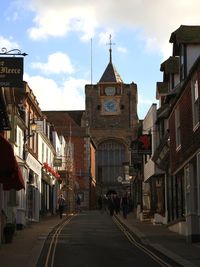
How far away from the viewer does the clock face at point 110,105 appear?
98.0 metres

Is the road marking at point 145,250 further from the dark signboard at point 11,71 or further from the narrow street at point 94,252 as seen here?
the dark signboard at point 11,71

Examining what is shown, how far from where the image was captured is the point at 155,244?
67.4 feet

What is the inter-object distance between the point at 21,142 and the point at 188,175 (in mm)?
13987

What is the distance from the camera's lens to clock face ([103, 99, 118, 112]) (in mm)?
98000

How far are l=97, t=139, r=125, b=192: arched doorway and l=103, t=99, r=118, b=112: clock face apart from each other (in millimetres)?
5819

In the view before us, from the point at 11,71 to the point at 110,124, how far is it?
3138 inches

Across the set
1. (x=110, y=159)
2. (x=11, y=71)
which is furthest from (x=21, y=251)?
(x=110, y=159)

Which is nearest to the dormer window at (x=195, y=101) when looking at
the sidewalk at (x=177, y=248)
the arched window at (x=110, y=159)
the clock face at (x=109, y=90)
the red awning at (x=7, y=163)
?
the sidewalk at (x=177, y=248)

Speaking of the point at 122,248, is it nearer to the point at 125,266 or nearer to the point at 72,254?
the point at 72,254

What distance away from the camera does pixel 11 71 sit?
1705 cm

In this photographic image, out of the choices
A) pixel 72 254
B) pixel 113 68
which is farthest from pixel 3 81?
pixel 113 68

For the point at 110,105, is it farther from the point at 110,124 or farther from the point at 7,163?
the point at 7,163

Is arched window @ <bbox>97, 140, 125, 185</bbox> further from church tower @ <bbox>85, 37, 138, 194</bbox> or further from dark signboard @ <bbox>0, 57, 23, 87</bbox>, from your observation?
dark signboard @ <bbox>0, 57, 23, 87</bbox>

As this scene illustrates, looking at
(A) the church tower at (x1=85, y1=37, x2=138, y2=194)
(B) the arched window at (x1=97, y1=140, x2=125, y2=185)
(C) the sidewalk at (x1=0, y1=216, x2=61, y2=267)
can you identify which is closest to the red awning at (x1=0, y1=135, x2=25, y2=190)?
(C) the sidewalk at (x1=0, y1=216, x2=61, y2=267)
